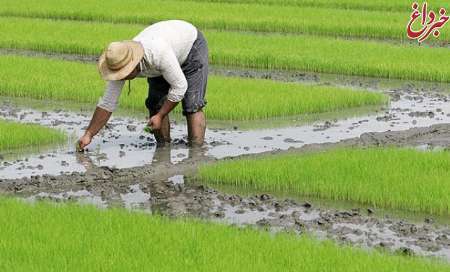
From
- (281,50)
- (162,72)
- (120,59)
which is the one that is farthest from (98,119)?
(281,50)

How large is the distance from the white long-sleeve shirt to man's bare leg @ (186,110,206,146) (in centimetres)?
42

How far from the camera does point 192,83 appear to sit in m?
6.61

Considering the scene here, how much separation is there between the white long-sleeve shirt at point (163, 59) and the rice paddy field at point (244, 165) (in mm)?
164

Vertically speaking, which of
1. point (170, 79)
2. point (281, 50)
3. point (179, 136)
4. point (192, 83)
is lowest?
point (281, 50)

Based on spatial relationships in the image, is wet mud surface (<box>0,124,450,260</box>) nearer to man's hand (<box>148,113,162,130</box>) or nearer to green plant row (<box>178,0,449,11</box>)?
man's hand (<box>148,113,162,130</box>)

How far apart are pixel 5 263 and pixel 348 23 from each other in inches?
398

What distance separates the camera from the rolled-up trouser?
21.6 ft

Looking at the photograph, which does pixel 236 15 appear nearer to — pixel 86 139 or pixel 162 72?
pixel 86 139

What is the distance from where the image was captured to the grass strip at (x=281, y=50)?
10211mm

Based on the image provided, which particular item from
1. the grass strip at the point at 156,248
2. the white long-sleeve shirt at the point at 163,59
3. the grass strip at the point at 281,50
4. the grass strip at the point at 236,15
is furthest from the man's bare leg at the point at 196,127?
the grass strip at the point at 236,15

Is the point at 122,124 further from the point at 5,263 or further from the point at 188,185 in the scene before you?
the point at 5,263

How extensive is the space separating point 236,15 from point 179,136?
767 centimetres

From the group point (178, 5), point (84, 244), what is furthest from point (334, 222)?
point (178, 5)

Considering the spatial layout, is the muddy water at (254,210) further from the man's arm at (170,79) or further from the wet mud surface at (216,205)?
the man's arm at (170,79)
